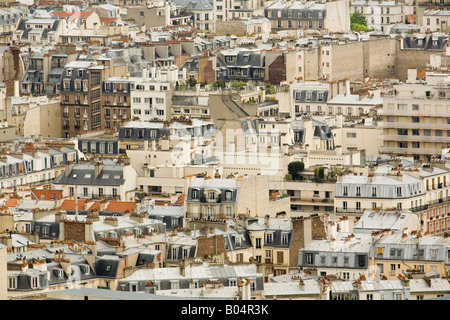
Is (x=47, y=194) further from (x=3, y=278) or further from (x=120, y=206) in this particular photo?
(x=3, y=278)

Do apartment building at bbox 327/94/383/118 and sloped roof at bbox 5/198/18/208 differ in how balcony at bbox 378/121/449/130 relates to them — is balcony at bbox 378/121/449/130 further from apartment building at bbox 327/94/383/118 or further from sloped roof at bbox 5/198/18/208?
sloped roof at bbox 5/198/18/208

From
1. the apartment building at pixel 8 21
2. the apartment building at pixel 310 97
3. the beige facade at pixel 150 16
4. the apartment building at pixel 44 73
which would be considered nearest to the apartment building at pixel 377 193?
the apartment building at pixel 310 97

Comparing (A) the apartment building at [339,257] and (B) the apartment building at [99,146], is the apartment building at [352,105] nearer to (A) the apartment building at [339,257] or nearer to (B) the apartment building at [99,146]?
(B) the apartment building at [99,146]

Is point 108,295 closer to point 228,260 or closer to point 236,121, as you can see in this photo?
point 228,260

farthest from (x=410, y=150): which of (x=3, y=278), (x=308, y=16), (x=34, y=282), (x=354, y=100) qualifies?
(x=308, y=16)
